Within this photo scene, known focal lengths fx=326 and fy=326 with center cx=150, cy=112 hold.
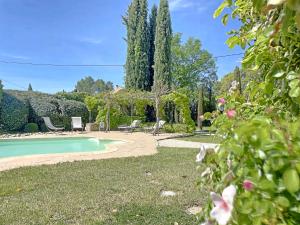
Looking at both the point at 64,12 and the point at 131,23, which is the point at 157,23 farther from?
the point at 64,12

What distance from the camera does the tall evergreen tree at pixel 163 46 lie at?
3175cm

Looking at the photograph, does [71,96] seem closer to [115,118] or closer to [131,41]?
[115,118]

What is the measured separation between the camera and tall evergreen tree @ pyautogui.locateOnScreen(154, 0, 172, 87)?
31750 millimetres

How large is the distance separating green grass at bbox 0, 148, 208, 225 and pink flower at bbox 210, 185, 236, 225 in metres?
2.56

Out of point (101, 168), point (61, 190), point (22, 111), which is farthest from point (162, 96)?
point (61, 190)

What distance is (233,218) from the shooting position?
933 millimetres

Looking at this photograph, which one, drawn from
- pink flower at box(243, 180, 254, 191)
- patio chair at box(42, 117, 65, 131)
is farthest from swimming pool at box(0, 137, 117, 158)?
pink flower at box(243, 180, 254, 191)

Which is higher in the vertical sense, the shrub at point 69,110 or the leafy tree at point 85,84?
the leafy tree at point 85,84

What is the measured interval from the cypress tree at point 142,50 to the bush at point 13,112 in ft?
38.6

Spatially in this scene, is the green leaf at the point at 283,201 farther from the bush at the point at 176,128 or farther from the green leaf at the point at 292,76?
the bush at the point at 176,128

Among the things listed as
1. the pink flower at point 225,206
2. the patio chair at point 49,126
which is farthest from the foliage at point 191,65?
the pink flower at point 225,206

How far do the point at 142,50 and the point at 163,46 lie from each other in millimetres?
2472

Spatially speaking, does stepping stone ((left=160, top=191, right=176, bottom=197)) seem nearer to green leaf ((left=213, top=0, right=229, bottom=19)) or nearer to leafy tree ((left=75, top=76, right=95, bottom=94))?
green leaf ((left=213, top=0, right=229, bottom=19))

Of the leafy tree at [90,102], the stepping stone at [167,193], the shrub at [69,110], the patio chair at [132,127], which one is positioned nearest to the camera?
the stepping stone at [167,193]
